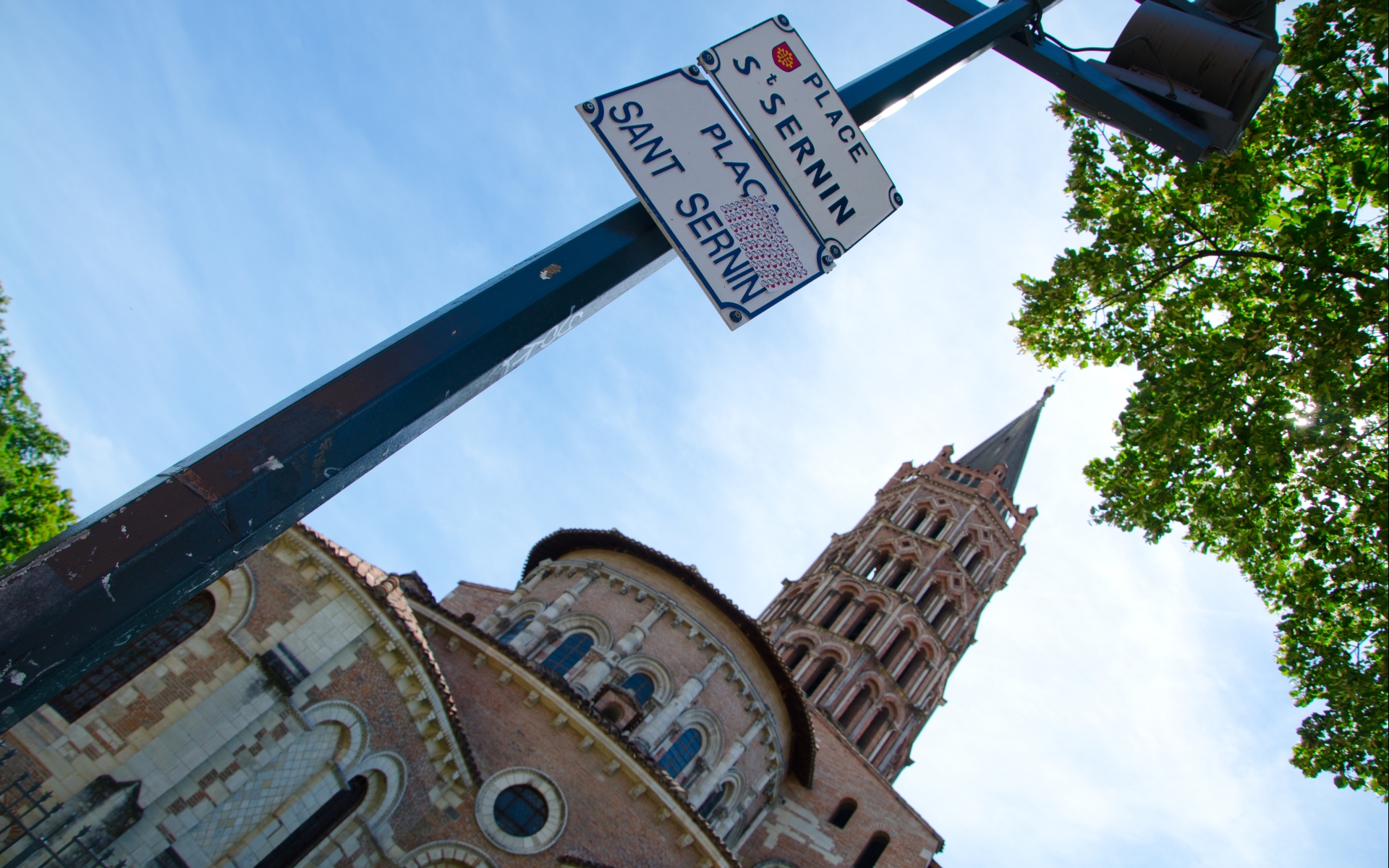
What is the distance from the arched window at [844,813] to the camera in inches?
848

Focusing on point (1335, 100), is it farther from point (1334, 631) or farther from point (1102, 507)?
point (1334, 631)

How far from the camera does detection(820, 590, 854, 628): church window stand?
32434mm

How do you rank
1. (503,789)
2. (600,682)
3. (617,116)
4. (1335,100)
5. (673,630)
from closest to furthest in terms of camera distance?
(617,116)
(1335,100)
(503,789)
(600,682)
(673,630)

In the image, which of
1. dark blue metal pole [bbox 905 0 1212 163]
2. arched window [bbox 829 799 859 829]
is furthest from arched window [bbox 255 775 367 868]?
arched window [bbox 829 799 859 829]

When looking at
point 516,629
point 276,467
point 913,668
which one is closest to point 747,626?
point 516,629

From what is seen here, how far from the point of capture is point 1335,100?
35.5 ft

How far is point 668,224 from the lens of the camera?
306 centimetres

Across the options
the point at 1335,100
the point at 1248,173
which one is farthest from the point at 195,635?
the point at 1335,100

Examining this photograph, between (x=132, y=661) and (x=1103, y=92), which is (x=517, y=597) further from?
A: (x=1103, y=92)

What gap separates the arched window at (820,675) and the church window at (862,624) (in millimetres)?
1305

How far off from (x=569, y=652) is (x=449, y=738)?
6.13m

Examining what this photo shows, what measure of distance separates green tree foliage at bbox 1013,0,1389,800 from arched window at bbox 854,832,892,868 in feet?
40.6

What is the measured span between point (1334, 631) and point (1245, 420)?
3.40 metres

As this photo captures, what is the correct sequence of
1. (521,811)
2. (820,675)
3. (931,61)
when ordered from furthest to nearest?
(820,675), (521,811), (931,61)
